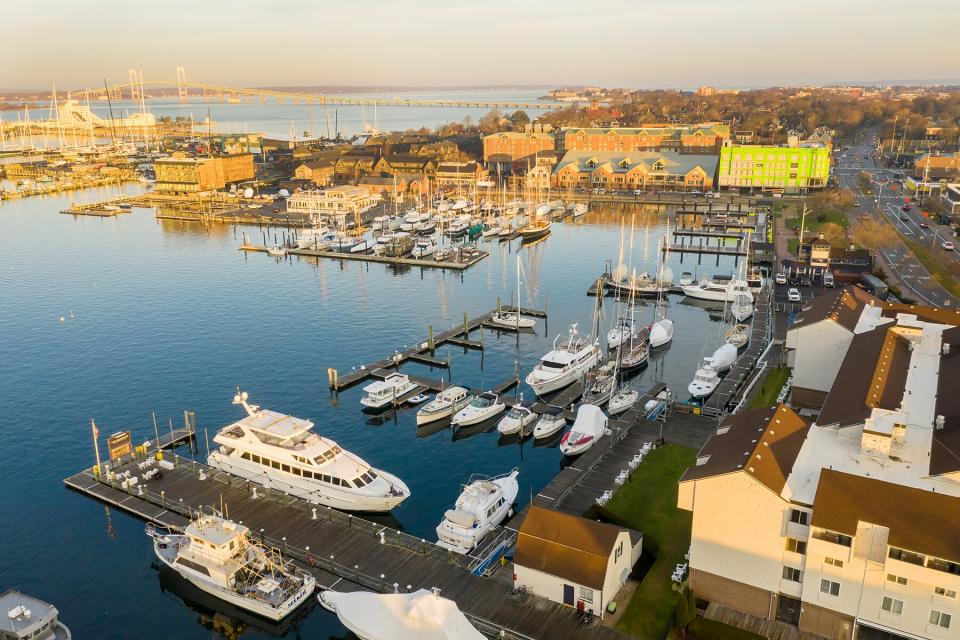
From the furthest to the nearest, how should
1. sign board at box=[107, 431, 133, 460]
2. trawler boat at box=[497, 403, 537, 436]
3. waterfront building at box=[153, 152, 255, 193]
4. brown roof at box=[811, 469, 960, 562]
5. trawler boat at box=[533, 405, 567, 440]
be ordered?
waterfront building at box=[153, 152, 255, 193] < trawler boat at box=[497, 403, 537, 436] < trawler boat at box=[533, 405, 567, 440] < sign board at box=[107, 431, 133, 460] < brown roof at box=[811, 469, 960, 562]

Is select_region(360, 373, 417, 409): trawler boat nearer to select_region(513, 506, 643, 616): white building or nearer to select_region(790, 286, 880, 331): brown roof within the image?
select_region(513, 506, 643, 616): white building

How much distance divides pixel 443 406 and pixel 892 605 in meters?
29.3

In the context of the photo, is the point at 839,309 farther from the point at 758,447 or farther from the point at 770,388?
the point at 758,447

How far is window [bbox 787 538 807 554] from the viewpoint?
25328mm

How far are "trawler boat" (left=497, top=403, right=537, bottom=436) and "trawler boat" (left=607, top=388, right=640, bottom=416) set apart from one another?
18.1ft

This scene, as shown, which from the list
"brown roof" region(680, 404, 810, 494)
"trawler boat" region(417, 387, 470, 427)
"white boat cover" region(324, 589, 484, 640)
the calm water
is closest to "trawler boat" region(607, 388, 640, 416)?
the calm water

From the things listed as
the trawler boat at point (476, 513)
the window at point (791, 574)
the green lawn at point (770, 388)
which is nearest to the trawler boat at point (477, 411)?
the trawler boat at point (476, 513)

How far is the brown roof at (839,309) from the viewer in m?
44.0

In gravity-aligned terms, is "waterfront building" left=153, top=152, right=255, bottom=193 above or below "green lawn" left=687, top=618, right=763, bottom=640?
above

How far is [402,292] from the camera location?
78750mm

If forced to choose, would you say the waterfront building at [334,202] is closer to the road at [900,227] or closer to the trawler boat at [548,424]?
the trawler boat at [548,424]

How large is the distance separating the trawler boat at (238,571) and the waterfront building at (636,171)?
402 feet

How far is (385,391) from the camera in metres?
50.0

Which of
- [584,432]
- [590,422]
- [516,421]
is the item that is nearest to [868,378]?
[590,422]
